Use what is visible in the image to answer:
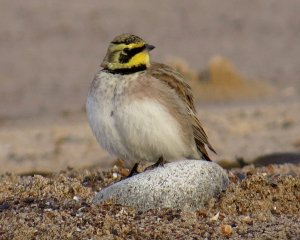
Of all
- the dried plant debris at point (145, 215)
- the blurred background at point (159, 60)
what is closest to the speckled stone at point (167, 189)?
the dried plant debris at point (145, 215)

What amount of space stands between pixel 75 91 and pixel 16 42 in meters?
3.60

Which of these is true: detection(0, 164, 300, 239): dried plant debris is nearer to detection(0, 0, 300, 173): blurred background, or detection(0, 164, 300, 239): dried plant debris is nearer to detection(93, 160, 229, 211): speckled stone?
detection(93, 160, 229, 211): speckled stone

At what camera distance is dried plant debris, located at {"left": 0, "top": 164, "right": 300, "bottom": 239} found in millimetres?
7789

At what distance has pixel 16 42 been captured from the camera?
932 inches

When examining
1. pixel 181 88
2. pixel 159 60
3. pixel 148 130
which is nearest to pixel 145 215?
pixel 148 130

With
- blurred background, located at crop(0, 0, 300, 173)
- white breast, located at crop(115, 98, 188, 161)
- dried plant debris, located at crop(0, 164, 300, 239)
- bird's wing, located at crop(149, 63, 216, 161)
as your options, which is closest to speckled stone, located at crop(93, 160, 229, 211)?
dried plant debris, located at crop(0, 164, 300, 239)

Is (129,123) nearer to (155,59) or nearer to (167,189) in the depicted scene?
(167,189)

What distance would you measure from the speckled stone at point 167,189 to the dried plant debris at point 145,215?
64mm

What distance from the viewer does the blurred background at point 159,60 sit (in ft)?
49.2

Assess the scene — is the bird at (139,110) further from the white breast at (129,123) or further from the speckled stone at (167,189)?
the speckled stone at (167,189)

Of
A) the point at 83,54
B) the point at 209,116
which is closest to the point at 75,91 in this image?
the point at 83,54

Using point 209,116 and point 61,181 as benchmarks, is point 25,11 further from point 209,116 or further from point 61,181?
point 61,181

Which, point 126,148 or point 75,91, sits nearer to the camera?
point 126,148

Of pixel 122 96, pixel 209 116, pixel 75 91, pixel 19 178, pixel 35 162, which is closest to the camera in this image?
pixel 122 96
